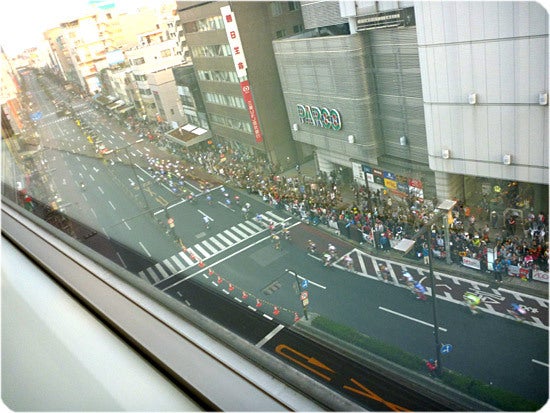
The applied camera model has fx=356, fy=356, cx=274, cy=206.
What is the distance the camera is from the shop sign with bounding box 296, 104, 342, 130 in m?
4.14

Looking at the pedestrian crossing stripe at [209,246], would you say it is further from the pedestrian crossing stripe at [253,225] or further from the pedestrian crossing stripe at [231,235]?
the pedestrian crossing stripe at [253,225]

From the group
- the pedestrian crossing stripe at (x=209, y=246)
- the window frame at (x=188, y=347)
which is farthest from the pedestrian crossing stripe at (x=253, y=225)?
the window frame at (x=188, y=347)

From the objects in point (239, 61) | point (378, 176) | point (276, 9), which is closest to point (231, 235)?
point (378, 176)

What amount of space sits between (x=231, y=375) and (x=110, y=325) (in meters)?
0.31

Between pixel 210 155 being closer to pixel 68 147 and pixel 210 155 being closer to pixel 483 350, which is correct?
pixel 68 147

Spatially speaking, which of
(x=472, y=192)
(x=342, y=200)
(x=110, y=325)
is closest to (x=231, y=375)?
(x=110, y=325)

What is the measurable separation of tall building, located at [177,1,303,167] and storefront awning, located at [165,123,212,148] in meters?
0.24

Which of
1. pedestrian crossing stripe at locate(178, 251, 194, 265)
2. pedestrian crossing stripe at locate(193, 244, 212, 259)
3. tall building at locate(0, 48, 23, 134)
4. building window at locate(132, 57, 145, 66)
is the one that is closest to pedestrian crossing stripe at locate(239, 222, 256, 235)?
pedestrian crossing stripe at locate(193, 244, 212, 259)

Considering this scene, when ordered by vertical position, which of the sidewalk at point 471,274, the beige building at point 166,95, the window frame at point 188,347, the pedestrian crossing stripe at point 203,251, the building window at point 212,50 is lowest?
the sidewalk at point 471,274

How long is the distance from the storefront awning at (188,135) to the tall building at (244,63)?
9.6 inches

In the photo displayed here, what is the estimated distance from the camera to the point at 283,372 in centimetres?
54

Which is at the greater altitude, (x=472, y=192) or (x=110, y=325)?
(x=110, y=325)

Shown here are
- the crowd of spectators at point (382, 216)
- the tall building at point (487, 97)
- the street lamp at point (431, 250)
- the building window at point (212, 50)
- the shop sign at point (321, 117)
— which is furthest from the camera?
the building window at point (212, 50)

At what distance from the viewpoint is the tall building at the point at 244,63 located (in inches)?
213
